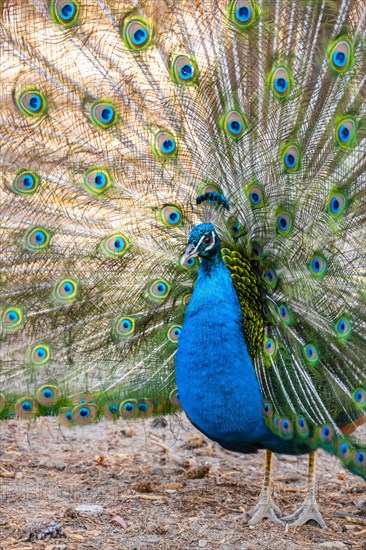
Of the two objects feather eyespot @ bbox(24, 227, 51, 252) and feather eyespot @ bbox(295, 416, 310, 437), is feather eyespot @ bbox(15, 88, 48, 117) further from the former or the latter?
feather eyespot @ bbox(295, 416, 310, 437)

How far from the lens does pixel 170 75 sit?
10.1 ft

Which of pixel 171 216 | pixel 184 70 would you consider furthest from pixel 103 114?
pixel 171 216

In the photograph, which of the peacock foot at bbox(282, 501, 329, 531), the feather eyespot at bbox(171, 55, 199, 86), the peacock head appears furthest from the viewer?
the peacock foot at bbox(282, 501, 329, 531)

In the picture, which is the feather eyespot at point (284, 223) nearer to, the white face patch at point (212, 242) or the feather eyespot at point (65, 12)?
the white face patch at point (212, 242)

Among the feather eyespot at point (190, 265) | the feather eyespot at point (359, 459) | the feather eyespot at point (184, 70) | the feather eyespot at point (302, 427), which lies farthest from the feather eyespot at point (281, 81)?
the feather eyespot at point (359, 459)

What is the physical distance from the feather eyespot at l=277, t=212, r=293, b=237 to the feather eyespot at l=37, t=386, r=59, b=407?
111 cm

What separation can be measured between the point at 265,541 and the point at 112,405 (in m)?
0.80

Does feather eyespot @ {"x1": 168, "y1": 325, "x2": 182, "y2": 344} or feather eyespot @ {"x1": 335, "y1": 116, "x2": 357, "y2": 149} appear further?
feather eyespot @ {"x1": 168, "y1": 325, "x2": 182, "y2": 344}

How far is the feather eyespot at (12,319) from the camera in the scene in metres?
3.27

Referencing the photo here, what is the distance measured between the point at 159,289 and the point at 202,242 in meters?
0.55

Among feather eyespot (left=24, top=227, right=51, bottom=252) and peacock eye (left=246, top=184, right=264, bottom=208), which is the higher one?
feather eyespot (left=24, top=227, right=51, bottom=252)

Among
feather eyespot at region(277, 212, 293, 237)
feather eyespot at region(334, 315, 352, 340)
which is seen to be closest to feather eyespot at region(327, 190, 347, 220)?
feather eyespot at region(277, 212, 293, 237)

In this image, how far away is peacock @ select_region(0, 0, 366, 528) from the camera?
2.90 meters

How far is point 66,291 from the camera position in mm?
3256
